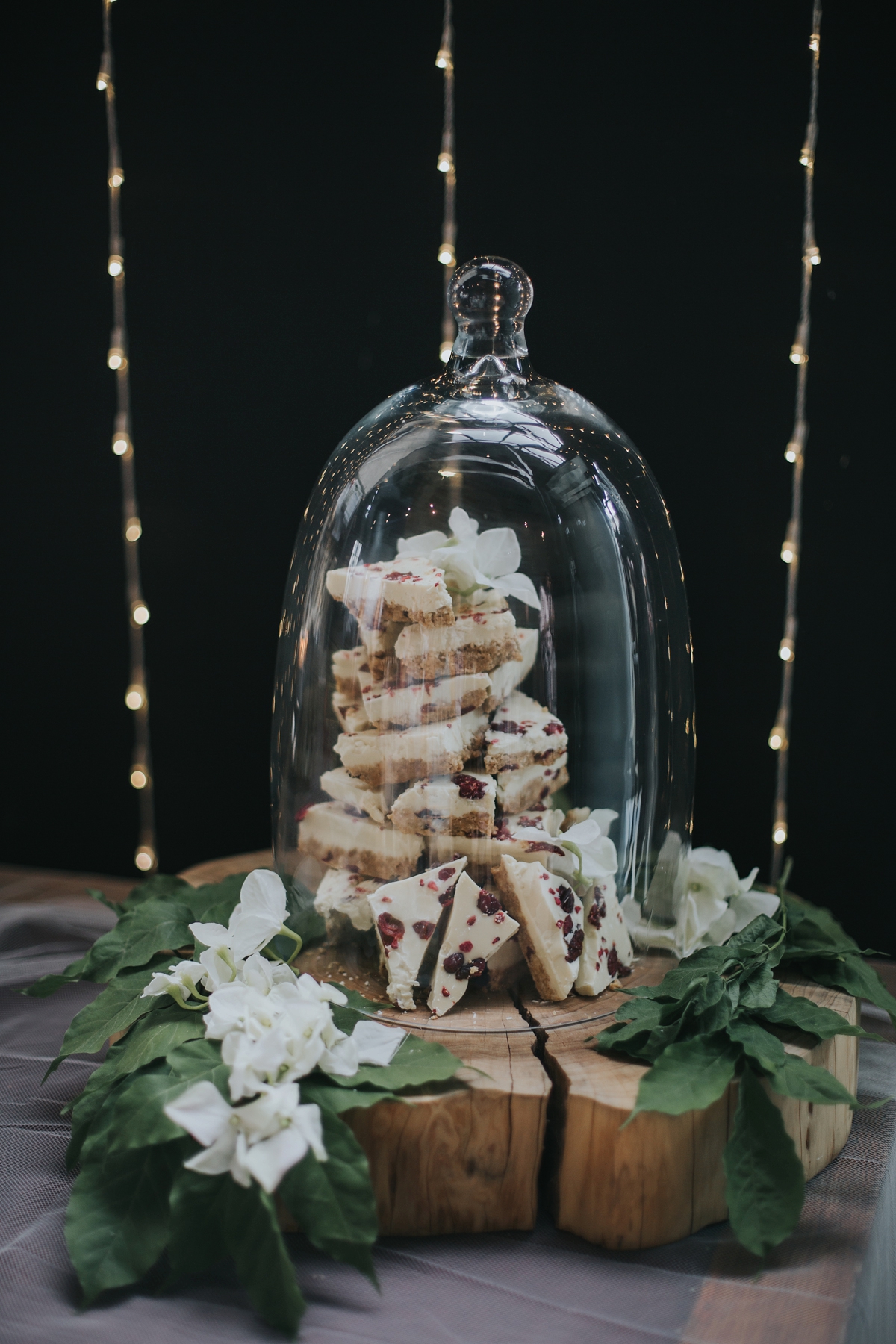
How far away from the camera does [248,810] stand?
1.93 meters

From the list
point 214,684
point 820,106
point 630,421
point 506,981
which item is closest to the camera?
point 506,981

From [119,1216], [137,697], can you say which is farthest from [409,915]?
[137,697]

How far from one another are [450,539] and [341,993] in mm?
446

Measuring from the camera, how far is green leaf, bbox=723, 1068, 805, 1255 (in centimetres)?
84

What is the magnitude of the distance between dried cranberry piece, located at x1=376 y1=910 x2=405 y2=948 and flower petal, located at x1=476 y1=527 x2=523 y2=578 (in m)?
0.35

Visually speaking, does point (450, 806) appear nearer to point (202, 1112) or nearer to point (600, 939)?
point (600, 939)

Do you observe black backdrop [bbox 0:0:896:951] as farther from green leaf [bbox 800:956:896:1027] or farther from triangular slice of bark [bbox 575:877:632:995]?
triangular slice of bark [bbox 575:877:632:995]

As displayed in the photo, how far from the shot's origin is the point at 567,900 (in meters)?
1.05

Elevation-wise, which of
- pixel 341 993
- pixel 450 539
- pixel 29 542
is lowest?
pixel 341 993

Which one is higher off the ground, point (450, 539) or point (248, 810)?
point (450, 539)

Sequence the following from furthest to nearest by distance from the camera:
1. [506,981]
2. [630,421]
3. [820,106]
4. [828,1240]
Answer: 1. [630,421]
2. [820,106]
3. [506,981]
4. [828,1240]

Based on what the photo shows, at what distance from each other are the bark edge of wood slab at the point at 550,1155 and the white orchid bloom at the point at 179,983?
7.7 inches

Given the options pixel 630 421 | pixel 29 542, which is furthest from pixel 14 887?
pixel 630 421

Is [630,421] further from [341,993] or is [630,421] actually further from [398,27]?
[341,993]
